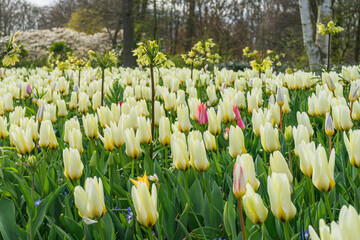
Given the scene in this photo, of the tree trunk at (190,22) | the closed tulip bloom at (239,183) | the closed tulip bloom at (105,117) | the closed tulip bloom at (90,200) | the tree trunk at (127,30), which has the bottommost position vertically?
the closed tulip bloom at (90,200)

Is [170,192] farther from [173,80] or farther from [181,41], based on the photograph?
[181,41]

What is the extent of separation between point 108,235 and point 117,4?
911 inches

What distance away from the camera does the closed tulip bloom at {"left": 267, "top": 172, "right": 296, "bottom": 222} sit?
94cm

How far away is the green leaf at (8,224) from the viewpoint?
4.40ft

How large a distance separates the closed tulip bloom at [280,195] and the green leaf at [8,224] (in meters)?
0.94

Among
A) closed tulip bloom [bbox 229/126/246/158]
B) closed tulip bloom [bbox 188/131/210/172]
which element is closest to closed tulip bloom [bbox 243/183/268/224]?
closed tulip bloom [bbox 188/131/210/172]

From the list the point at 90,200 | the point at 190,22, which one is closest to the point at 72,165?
the point at 90,200

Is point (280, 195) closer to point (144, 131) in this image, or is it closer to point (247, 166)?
point (247, 166)

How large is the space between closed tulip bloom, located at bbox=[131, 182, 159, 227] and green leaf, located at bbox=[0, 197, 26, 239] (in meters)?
0.59

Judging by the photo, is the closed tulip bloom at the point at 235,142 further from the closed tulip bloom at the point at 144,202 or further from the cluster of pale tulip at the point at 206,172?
the closed tulip bloom at the point at 144,202

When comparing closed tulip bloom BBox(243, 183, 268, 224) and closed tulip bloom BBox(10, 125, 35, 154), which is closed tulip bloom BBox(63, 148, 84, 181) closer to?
closed tulip bloom BBox(10, 125, 35, 154)

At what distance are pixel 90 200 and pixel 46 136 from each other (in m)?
0.96

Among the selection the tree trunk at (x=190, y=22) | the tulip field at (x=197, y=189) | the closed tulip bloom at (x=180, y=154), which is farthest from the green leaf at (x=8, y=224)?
the tree trunk at (x=190, y=22)

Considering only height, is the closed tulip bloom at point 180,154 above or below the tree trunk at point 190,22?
below
